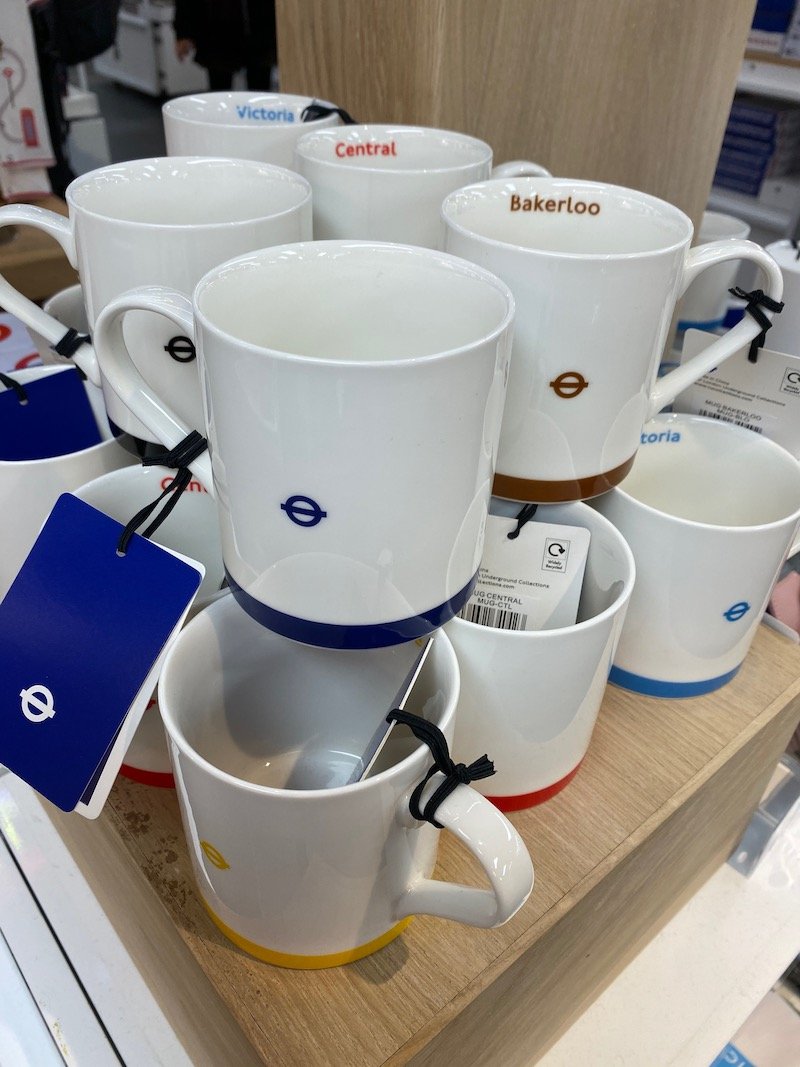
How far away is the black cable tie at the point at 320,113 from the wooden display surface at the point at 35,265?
65 centimetres

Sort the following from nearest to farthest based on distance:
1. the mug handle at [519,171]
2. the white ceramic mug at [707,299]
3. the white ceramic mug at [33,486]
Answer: the white ceramic mug at [33,486], the mug handle at [519,171], the white ceramic mug at [707,299]

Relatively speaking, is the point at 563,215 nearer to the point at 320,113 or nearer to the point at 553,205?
the point at 553,205

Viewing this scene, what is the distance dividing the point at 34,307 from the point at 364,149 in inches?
12.0

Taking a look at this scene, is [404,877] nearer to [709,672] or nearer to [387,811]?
[387,811]

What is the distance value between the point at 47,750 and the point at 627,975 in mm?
564

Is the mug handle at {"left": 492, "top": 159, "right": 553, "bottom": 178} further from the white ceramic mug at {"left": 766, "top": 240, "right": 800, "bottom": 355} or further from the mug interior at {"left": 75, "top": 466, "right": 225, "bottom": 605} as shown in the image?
the mug interior at {"left": 75, "top": 466, "right": 225, "bottom": 605}

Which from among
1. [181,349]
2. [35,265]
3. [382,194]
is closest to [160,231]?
[181,349]

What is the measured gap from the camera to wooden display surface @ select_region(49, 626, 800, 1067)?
50 centimetres

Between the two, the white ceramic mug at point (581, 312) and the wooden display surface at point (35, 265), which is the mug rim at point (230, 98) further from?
the wooden display surface at point (35, 265)

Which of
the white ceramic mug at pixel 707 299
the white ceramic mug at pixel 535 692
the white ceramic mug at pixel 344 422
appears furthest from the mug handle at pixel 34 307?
the white ceramic mug at pixel 707 299

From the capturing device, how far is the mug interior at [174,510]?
0.63 meters

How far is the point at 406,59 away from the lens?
0.80 metres

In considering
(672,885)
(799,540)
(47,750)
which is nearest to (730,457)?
(799,540)

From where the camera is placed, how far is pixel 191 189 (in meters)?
0.68
